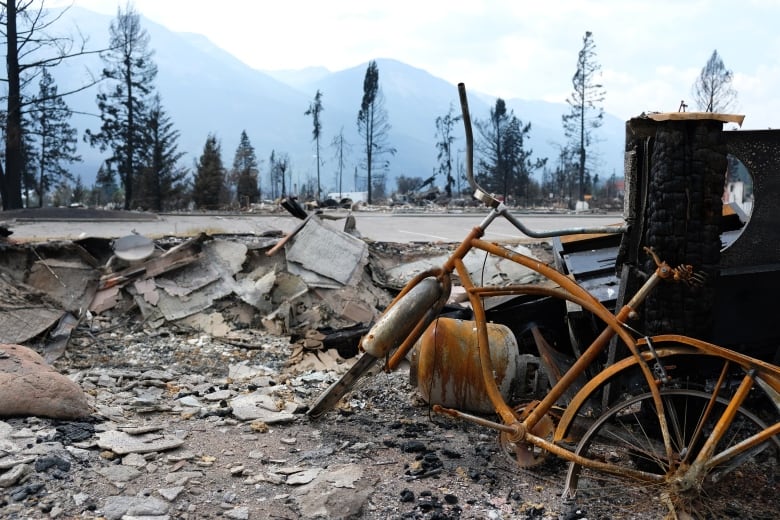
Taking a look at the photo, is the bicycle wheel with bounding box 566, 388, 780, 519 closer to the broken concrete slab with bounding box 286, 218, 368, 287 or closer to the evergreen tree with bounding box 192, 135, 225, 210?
the broken concrete slab with bounding box 286, 218, 368, 287

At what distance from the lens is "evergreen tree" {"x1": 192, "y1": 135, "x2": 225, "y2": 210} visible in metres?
30.2

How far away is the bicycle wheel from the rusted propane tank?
985mm

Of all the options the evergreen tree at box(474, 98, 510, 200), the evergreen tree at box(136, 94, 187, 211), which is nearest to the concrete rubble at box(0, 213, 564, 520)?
the evergreen tree at box(136, 94, 187, 211)

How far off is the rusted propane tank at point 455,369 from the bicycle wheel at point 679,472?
98 centimetres

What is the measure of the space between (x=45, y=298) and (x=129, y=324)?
93 centimetres

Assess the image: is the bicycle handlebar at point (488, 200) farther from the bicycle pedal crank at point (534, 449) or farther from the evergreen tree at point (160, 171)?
the evergreen tree at point (160, 171)

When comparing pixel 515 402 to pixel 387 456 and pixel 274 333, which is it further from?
pixel 274 333

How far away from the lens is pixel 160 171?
30.3 meters

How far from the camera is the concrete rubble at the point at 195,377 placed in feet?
11.7

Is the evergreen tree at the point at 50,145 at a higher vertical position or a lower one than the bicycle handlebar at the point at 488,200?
higher

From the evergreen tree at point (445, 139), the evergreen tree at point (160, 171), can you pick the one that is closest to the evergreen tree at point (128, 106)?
the evergreen tree at point (160, 171)

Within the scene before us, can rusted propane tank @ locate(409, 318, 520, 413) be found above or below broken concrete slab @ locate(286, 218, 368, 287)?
below

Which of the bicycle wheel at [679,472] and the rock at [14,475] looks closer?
the bicycle wheel at [679,472]

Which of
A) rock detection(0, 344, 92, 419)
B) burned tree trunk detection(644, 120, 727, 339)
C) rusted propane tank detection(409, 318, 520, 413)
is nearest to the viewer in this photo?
burned tree trunk detection(644, 120, 727, 339)
